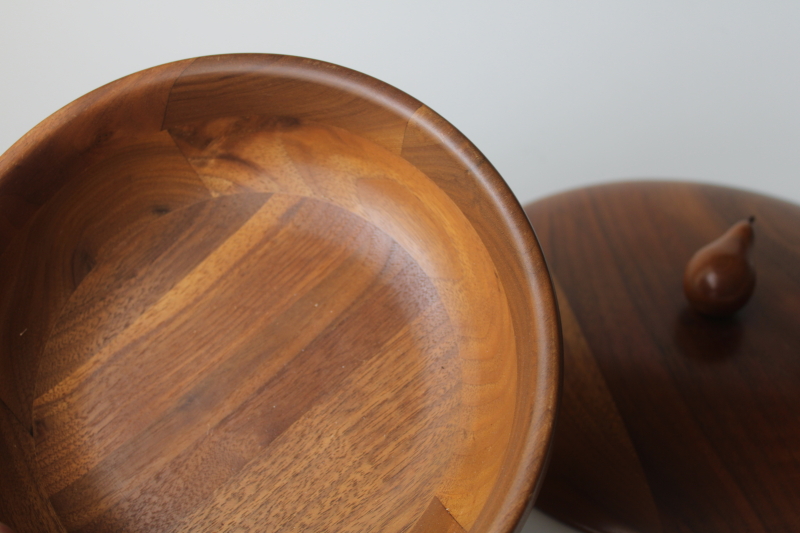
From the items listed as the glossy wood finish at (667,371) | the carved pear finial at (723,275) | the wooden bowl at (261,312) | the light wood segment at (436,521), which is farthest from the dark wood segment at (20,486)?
the carved pear finial at (723,275)

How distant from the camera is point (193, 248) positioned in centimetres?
38

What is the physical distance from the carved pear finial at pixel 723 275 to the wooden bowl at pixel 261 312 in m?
0.29

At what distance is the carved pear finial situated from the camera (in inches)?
21.2

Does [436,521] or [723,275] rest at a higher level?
[723,275]

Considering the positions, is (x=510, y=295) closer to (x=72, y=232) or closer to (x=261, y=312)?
(x=261, y=312)

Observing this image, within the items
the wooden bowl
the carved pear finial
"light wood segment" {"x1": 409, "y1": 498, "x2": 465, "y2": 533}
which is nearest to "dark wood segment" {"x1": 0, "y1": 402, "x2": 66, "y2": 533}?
the wooden bowl

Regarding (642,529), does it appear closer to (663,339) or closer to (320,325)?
(663,339)

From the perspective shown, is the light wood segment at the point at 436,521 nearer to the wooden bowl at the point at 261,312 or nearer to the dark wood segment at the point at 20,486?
the wooden bowl at the point at 261,312

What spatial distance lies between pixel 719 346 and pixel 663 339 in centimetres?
5

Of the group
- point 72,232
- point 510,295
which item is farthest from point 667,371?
point 72,232

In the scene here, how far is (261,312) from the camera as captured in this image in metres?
0.36

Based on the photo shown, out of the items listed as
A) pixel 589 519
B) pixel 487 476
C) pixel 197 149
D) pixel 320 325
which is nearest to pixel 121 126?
pixel 197 149

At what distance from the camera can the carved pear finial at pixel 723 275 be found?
539mm

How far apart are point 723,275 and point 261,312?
394mm
